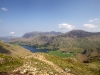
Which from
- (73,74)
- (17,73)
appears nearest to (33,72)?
(17,73)

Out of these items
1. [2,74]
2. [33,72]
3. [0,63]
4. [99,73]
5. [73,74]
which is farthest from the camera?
[99,73]

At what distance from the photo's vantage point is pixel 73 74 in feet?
106

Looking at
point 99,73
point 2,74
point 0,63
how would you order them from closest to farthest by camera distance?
point 2,74, point 0,63, point 99,73

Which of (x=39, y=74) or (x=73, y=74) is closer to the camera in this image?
(x=39, y=74)

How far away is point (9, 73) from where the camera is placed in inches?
928

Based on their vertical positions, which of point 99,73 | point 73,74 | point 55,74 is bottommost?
point 99,73

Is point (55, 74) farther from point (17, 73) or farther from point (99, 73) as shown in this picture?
point (99, 73)

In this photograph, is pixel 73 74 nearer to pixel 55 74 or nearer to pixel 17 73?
pixel 55 74

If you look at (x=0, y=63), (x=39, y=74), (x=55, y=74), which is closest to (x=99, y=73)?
(x=55, y=74)

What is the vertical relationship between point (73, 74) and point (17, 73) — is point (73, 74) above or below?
below

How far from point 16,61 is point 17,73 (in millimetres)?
9765

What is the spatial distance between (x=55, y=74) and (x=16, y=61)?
1307 centimetres

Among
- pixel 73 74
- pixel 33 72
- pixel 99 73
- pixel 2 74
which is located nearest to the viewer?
pixel 2 74

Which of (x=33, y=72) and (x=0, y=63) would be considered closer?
(x=33, y=72)
